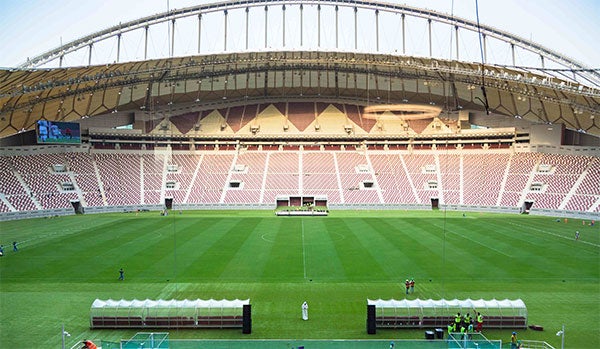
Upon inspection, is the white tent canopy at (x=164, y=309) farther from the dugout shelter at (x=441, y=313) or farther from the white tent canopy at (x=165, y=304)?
the dugout shelter at (x=441, y=313)

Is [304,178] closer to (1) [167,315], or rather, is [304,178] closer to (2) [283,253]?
(2) [283,253]

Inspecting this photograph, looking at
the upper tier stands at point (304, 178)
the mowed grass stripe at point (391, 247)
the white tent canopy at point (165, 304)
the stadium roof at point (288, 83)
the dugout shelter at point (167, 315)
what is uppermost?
the stadium roof at point (288, 83)

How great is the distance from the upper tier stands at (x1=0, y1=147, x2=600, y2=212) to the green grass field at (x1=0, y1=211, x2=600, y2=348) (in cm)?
1365

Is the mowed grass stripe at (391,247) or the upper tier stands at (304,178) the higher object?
the upper tier stands at (304,178)

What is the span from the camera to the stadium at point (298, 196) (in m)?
15.6

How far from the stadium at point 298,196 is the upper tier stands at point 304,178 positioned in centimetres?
28

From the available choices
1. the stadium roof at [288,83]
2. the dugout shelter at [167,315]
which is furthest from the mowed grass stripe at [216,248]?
the stadium roof at [288,83]

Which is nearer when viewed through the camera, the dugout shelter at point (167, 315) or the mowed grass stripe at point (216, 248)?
the dugout shelter at point (167, 315)

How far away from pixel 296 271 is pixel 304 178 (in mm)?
38737

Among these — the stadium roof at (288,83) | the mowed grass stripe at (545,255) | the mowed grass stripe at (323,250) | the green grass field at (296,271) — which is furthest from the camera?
the stadium roof at (288,83)

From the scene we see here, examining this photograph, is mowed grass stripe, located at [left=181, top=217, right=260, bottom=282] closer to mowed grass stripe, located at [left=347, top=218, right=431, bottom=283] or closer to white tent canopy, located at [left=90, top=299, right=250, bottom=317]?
white tent canopy, located at [left=90, top=299, right=250, bottom=317]

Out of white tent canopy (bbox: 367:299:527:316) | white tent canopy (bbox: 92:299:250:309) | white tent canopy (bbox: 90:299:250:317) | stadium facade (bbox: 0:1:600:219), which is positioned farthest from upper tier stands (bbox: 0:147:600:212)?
white tent canopy (bbox: 367:299:527:316)

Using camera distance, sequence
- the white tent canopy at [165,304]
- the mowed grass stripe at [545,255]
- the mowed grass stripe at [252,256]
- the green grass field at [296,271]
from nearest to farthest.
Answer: the white tent canopy at [165,304] < the green grass field at [296,271] < the mowed grass stripe at [252,256] < the mowed grass stripe at [545,255]

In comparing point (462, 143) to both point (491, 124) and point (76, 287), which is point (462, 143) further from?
point (76, 287)
